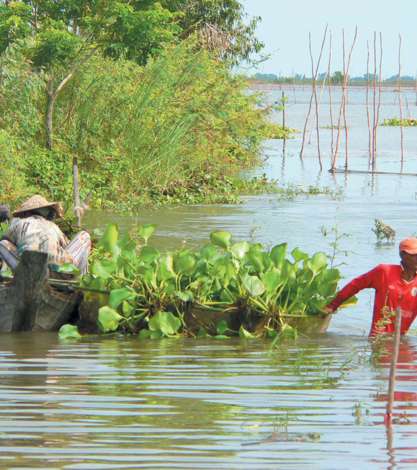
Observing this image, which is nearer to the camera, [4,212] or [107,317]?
[107,317]

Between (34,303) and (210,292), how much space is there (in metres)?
1.41

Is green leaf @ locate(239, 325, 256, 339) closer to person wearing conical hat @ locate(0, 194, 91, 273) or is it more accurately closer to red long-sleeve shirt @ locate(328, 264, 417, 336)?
red long-sleeve shirt @ locate(328, 264, 417, 336)

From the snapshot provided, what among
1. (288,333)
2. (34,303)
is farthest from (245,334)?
(34,303)

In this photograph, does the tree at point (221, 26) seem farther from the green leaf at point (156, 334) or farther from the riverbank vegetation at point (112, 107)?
the green leaf at point (156, 334)

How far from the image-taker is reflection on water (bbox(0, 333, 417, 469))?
5.30 metres

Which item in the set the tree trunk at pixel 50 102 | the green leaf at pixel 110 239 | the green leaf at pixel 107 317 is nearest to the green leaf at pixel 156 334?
the green leaf at pixel 107 317

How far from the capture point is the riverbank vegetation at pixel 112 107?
18.4m

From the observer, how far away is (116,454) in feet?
17.3

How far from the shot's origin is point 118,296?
352 inches

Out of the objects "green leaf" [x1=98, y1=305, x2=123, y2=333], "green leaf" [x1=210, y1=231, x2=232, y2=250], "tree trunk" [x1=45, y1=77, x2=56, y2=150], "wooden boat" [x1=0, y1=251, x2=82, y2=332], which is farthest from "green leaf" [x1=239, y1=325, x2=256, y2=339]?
"tree trunk" [x1=45, y1=77, x2=56, y2=150]

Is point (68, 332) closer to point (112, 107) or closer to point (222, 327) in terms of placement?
point (222, 327)

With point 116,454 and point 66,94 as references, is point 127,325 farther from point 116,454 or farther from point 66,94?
point 66,94

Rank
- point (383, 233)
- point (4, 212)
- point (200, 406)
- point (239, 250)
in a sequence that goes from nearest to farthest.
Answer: point (200, 406), point (239, 250), point (4, 212), point (383, 233)

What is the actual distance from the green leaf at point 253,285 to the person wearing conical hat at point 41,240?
5.09 ft
